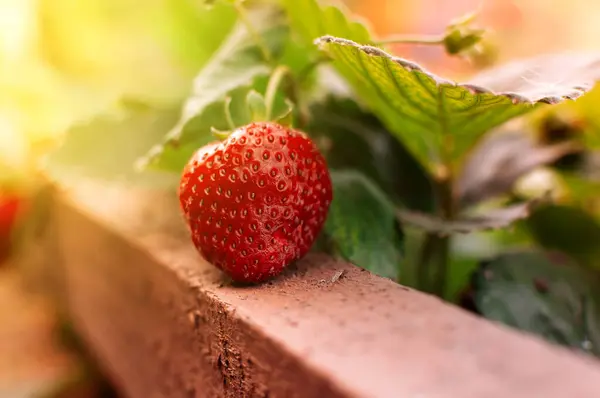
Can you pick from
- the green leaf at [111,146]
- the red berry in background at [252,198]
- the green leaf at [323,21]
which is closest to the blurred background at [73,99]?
the green leaf at [111,146]

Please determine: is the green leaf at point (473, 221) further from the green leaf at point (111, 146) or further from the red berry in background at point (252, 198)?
the green leaf at point (111, 146)

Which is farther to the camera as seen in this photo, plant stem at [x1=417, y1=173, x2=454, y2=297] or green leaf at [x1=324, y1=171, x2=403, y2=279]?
plant stem at [x1=417, y1=173, x2=454, y2=297]

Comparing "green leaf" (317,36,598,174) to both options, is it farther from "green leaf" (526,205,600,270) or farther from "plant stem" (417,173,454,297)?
"green leaf" (526,205,600,270)

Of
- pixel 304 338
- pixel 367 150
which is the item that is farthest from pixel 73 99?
pixel 304 338

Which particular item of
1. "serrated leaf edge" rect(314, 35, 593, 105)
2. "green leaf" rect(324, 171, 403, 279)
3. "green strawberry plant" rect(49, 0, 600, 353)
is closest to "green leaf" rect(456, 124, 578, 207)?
"green strawberry plant" rect(49, 0, 600, 353)

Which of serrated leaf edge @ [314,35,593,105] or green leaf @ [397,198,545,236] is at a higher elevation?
serrated leaf edge @ [314,35,593,105]

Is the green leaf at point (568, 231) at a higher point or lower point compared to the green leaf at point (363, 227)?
lower

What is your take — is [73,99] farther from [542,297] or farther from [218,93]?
[542,297]
